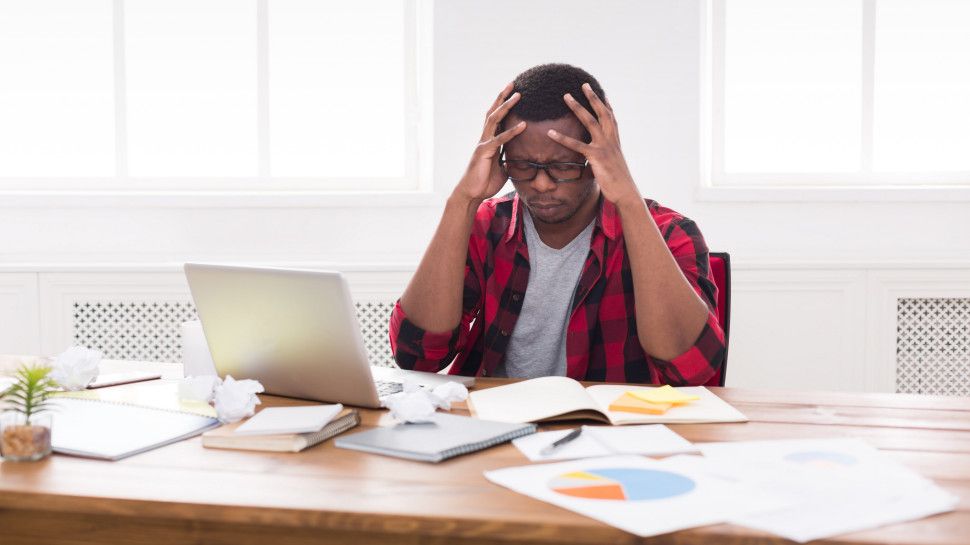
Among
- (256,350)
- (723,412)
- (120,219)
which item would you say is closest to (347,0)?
(120,219)

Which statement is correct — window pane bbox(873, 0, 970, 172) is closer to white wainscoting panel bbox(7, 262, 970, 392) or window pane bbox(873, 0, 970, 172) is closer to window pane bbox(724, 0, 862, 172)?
window pane bbox(724, 0, 862, 172)

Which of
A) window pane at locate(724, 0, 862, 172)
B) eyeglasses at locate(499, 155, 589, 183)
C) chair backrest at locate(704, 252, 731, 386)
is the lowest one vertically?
chair backrest at locate(704, 252, 731, 386)

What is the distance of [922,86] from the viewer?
3.09 m

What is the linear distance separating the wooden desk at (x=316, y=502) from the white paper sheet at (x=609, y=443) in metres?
0.03

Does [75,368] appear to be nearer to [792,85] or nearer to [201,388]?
[201,388]

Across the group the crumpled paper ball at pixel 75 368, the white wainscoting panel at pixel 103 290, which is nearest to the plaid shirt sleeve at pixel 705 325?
the crumpled paper ball at pixel 75 368

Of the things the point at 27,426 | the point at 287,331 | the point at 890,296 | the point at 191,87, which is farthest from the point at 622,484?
the point at 191,87

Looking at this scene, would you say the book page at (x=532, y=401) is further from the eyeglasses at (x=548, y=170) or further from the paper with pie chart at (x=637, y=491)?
the eyeglasses at (x=548, y=170)

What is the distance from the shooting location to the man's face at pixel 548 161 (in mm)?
1658

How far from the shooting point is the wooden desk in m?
0.84

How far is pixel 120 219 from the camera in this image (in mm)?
3090

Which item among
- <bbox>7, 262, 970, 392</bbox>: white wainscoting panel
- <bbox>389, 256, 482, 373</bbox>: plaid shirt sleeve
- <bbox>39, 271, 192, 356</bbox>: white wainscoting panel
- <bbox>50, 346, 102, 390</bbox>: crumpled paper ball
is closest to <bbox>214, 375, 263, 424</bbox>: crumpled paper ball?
<bbox>50, 346, 102, 390</bbox>: crumpled paper ball

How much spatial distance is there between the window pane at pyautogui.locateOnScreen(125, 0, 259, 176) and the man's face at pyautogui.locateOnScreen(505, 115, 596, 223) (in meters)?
1.72

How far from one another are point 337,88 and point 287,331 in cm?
204
